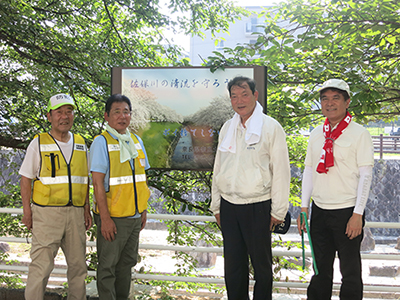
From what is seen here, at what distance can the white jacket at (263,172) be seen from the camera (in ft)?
7.62

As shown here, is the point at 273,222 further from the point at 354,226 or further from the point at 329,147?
the point at 329,147

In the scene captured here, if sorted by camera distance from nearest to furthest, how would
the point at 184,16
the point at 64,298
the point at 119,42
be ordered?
the point at 64,298, the point at 119,42, the point at 184,16

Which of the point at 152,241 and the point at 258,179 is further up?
the point at 258,179

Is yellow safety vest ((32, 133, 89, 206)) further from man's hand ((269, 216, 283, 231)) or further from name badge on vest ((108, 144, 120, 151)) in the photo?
man's hand ((269, 216, 283, 231))

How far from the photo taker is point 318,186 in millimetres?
2465

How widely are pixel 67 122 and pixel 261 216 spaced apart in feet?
5.12

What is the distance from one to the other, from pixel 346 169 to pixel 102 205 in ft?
5.39

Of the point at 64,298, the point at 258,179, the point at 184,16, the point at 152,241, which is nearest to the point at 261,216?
the point at 258,179

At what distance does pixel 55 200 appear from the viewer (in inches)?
102

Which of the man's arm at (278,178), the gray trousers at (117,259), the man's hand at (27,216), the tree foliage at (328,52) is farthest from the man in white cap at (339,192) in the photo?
the man's hand at (27,216)

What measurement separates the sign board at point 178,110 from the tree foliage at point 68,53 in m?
2.07

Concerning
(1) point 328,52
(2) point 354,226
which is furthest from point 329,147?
(1) point 328,52

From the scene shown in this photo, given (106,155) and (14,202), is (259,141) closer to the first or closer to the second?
(106,155)

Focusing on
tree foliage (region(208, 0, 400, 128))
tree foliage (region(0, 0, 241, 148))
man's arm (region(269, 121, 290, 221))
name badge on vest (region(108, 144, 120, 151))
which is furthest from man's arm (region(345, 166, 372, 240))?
tree foliage (region(0, 0, 241, 148))
